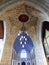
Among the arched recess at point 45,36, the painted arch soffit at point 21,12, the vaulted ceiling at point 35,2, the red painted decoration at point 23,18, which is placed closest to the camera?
the vaulted ceiling at point 35,2

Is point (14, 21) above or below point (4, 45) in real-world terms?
above

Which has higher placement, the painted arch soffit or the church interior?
the painted arch soffit

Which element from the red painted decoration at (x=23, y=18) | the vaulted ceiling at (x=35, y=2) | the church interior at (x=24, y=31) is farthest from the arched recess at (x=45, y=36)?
the vaulted ceiling at (x=35, y=2)

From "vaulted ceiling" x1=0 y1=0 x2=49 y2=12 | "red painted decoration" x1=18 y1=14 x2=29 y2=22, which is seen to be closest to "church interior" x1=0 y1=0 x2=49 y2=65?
"red painted decoration" x1=18 y1=14 x2=29 y2=22

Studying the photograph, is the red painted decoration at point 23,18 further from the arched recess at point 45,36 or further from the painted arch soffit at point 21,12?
the arched recess at point 45,36

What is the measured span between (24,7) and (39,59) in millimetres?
4061

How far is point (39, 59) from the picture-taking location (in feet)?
35.5

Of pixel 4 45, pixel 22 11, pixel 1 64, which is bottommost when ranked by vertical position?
pixel 1 64

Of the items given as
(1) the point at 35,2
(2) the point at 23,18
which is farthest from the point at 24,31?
(1) the point at 35,2

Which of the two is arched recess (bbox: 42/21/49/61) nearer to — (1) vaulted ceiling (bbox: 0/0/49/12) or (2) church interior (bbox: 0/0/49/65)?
(2) church interior (bbox: 0/0/49/65)

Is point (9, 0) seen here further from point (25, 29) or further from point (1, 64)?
point (1, 64)

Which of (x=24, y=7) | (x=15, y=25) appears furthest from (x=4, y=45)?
(x=24, y=7)

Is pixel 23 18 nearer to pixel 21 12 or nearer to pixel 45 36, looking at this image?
pixel 21 12

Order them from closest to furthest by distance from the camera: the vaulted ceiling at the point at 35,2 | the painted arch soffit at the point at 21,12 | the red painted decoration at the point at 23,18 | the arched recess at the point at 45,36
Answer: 1. the vaulted ceiling at the point at 35,2
2. the painted arch soffit at the point at 21,12
3. the red painted decoration at the point at 23,18
4. the arched recess at the point at 45,36
